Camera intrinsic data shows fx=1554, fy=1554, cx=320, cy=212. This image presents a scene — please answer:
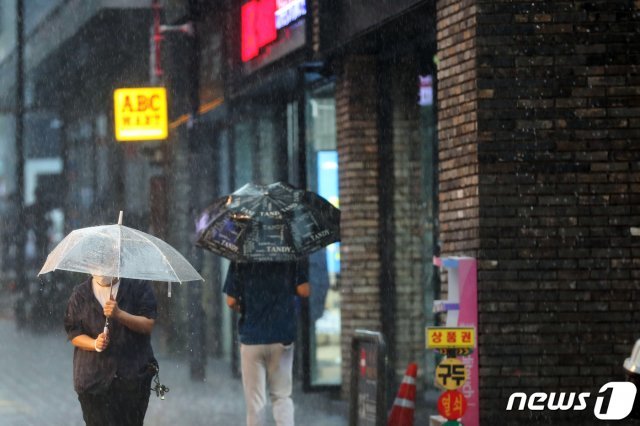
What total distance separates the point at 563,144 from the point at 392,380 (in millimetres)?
5284

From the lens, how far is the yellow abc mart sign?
2294cm

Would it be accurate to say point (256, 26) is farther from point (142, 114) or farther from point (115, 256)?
point (115, 256)

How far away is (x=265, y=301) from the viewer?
11797 mm

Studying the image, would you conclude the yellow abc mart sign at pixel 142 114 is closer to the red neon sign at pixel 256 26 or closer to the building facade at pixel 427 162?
the building facade at pixel 427 162

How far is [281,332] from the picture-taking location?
464 inches

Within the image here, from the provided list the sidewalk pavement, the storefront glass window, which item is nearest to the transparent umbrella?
the sidewalk pavement

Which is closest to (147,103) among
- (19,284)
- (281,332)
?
(281,332)

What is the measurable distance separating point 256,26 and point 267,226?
8139 mm

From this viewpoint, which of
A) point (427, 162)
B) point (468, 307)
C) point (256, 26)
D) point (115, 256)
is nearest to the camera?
point (115, 256)

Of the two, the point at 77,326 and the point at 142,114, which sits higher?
the point at 142,114

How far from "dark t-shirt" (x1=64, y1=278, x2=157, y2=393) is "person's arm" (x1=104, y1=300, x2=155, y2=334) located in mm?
52

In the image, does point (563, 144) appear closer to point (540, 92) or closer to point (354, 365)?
point (540, 92)

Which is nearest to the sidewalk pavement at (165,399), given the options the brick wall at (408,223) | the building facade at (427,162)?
the building facade at (427,162)

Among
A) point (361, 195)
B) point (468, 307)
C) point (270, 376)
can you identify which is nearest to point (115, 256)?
point (270, 376)
